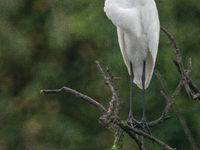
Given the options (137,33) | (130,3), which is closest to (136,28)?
(137,33)

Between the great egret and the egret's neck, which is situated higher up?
the egret's neck

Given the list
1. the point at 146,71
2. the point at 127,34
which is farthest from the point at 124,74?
the point at 127,34

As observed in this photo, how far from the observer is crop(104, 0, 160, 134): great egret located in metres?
1.75

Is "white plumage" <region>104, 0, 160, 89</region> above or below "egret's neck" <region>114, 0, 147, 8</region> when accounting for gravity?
below

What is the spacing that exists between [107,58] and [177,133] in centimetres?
105

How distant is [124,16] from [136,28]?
11 cm

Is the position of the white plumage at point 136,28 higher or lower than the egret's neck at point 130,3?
lower

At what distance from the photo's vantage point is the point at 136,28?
182cm

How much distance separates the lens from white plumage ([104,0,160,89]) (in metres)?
1.74

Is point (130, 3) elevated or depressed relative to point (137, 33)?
elevated

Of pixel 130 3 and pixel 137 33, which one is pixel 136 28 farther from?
pixel 130 3

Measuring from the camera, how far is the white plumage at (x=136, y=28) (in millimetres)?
1740

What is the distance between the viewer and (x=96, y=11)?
3.72 metres

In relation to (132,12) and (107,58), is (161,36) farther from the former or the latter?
(132,12)
